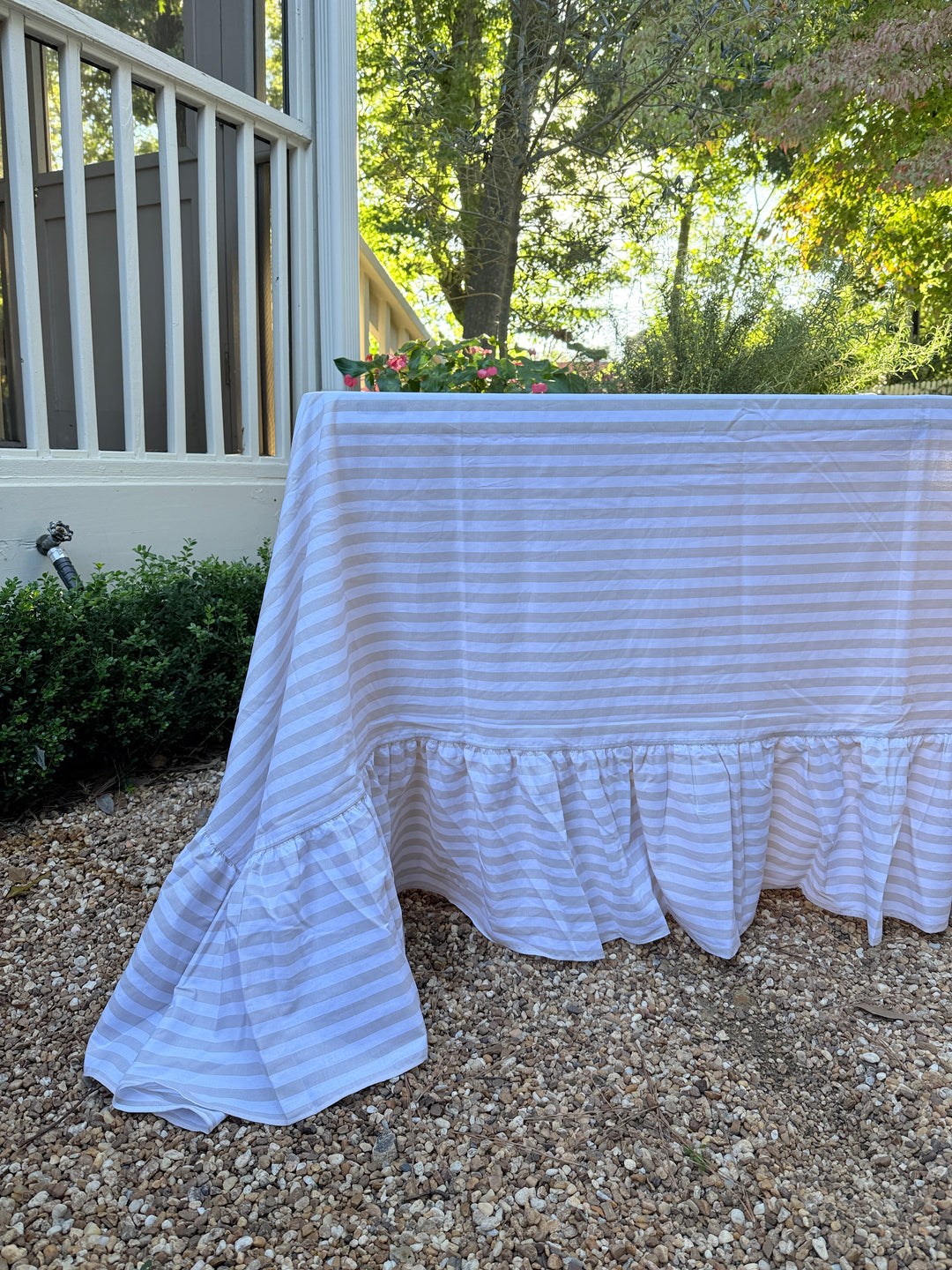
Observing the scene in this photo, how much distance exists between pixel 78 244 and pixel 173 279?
1.19 ft

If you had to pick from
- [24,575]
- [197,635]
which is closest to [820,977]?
[197,635]

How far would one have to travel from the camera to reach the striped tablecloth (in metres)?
1.12

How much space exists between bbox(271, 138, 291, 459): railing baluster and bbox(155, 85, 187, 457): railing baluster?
49 cm

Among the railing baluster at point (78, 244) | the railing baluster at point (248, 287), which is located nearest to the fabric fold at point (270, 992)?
the railing baluster at point (78, 244)

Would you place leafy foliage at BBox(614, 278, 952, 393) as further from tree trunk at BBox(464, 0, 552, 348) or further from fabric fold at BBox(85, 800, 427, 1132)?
tree trunk at BBox(464, 0, 552, 348)

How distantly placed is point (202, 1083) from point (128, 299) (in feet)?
7.73

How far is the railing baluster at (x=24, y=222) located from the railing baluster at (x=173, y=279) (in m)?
0.47

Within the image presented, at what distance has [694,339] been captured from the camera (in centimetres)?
338

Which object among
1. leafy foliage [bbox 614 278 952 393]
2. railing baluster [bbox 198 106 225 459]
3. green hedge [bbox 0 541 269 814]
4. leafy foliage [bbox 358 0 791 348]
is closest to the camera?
green hedge [bbox 0 541 269 814]

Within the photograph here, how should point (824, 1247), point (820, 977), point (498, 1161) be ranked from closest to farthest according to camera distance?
point (824, 1247) → point (498, 1161) → point (820, 977)

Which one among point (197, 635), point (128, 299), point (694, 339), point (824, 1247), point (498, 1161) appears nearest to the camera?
point (824, 1247)

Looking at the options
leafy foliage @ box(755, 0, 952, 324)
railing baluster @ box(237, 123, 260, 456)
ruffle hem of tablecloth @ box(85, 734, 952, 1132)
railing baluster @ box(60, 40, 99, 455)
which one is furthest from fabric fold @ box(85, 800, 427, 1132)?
leafy foliage @ box(755, 0, 952, 324)

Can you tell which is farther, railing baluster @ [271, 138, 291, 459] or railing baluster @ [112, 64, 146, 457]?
railing baluster @ [271, 138, 291, 459]

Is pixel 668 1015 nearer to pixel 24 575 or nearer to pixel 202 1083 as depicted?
pixel 202 1083
